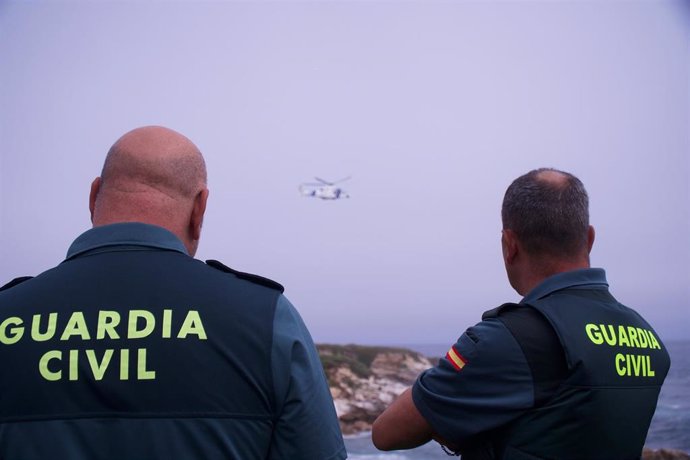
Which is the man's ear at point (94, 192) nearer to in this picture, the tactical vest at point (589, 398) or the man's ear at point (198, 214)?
the man's ear at point (198, 214)


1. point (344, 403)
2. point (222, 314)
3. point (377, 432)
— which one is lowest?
point (344, 403)

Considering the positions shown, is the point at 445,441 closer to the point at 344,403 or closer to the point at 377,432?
the point at 377,432

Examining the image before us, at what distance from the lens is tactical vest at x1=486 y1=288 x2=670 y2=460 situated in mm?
3131

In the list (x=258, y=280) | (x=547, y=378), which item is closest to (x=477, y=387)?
(x=547, y=378)

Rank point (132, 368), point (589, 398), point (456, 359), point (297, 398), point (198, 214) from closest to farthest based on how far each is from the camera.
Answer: point (132, 368) → point (297, 398) → point (198, 214) → point (589, 398) → point (456, 359)

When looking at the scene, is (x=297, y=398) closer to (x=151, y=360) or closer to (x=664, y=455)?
(x=151, y=360)

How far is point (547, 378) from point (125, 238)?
1959mm

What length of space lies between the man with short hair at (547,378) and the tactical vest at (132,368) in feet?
3.45

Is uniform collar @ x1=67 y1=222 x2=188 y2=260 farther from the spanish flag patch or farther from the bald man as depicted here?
the spanish flag patch

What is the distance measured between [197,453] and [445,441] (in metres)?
1.36

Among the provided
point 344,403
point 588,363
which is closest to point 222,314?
point 588,363

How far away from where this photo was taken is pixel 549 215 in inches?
137

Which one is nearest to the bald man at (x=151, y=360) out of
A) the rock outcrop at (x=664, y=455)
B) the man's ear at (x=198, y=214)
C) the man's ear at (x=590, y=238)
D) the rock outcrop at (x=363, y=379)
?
the man's ear at (x=198, y=214)

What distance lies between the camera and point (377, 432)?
3.43 meters
